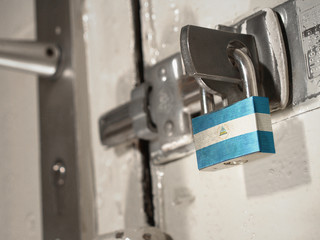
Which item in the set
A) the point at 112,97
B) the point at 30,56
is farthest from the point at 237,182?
the point at 30,56

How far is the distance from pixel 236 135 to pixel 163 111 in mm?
183

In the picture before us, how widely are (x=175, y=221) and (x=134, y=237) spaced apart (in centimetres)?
7

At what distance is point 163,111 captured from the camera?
2.13ft

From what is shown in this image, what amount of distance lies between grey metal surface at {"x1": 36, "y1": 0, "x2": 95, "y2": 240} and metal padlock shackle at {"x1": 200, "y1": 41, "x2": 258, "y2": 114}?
310mm

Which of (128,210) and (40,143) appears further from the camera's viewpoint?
(40,143)

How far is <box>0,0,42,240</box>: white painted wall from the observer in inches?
36.1

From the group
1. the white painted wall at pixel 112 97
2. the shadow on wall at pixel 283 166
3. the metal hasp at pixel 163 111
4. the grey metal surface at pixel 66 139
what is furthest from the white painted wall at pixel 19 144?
the shadow on wall at pixel 283 166

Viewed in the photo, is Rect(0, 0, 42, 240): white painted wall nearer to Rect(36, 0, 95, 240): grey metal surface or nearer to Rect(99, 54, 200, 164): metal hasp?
Rect(36, 0, 95, 240): grey metal surface

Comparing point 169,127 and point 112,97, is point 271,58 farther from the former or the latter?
point 112,97

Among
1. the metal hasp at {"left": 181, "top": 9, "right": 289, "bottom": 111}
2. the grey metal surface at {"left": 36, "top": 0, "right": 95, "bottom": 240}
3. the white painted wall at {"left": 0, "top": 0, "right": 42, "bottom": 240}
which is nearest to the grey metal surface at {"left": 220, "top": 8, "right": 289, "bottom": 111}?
the metal hasp at {"left": 181, "top": 9, "right": 289, "bottom": 111}

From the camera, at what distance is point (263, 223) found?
1.79 feet

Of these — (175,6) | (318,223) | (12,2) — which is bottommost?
(318,223)

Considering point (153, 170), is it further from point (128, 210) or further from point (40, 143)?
point (40, 143)

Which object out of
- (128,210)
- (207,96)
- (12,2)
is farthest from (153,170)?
(12,2)
